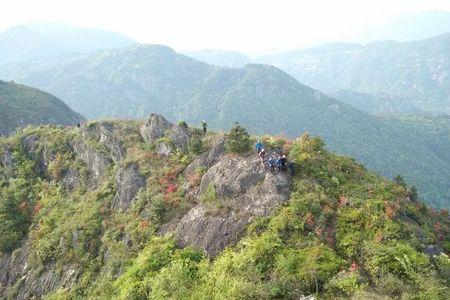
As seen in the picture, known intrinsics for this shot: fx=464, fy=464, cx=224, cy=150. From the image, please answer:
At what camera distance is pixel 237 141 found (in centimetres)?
2786

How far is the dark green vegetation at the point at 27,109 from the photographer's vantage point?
10631 centimetres

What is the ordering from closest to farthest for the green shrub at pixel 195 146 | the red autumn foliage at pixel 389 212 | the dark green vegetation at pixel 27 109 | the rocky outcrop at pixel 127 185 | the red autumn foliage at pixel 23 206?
the red autumn foliage at pixel 389 212 → the rocky outcrop at pixel 127 185 → the green shrub at pixel 195 146 → the red autumn foliage at pixel 23 206 → the dark green vegetation at pixel 27 109

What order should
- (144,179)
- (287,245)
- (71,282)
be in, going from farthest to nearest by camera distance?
(144,179) → (71,282) → (287,245)

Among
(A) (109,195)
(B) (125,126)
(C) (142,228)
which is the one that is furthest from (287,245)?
(B) (125,126)

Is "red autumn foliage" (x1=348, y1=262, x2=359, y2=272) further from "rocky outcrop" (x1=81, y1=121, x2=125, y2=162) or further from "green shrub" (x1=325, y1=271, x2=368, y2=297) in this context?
"rocky outcrop" (x1=81, y1=121, x2=125, y2=162)

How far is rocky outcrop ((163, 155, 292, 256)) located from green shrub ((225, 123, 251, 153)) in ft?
2.66

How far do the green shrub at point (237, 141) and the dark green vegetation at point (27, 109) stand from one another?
80.3 meters

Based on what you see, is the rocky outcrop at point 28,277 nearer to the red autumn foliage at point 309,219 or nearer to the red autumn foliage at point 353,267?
the red autumn foliage at point 309,219

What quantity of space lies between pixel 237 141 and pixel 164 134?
7.57 m

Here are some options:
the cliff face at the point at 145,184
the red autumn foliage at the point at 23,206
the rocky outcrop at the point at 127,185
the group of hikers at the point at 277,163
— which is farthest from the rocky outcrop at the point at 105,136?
the group of hikers at the point at 277,163

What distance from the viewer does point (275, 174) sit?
981 inches

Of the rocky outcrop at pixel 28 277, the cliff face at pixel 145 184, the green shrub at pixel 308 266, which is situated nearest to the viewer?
the green shrub at pixel 308 266

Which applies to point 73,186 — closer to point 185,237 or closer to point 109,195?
point 109,195

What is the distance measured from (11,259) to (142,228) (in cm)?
1156
